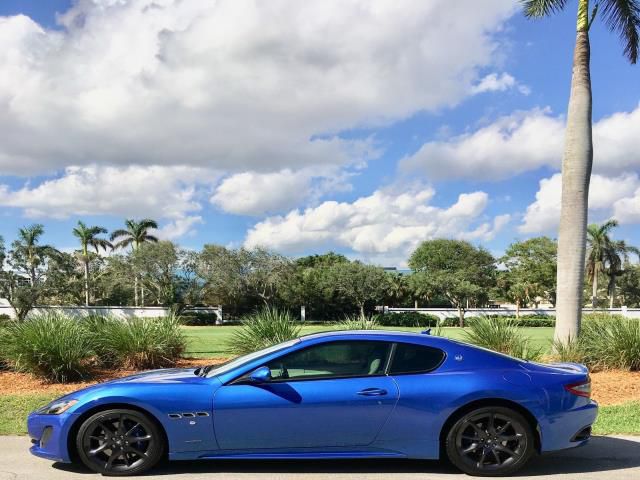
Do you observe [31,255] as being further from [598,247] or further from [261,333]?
[598,247]

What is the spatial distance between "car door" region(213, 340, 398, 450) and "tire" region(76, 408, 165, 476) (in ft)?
1.92

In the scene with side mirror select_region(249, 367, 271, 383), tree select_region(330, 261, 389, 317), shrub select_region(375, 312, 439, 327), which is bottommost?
shrub select_region(375, 312, 439, 327)

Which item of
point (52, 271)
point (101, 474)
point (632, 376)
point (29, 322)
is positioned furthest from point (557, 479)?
point (52, 271)

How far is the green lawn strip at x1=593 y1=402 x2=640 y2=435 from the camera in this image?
22.6ft

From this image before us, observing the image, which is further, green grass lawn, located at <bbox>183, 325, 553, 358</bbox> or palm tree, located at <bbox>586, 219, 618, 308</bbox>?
palm tree, located at <bbox>586, 219, 618, 308</bbox>

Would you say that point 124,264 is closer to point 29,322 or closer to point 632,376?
point 29,322

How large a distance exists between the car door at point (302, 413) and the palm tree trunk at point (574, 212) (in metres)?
8.82

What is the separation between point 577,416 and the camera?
17.0ft

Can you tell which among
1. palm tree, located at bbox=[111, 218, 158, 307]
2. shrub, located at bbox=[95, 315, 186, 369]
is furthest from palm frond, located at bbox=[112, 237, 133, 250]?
shrub, located at bbox=[95, 315, 186, 369]

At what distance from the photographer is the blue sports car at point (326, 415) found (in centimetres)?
496

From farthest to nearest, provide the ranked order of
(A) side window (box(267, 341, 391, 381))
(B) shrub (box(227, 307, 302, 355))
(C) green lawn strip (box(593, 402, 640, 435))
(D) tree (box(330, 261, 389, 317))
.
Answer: (D) tree (box(330, 261, 389, 317)) → (B) shrub (box(227, 307, 302, 355)) → (C) green lawn strip (box(593, 402, 640, 435)) → (A) side window (box(267, 341, 391, 381))

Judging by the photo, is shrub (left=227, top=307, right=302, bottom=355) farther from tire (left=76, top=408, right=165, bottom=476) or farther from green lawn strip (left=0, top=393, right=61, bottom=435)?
tire (left=76, top=408, right=165, bottom=476)

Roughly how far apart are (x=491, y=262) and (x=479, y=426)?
7273cm

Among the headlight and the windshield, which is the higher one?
the windshield
